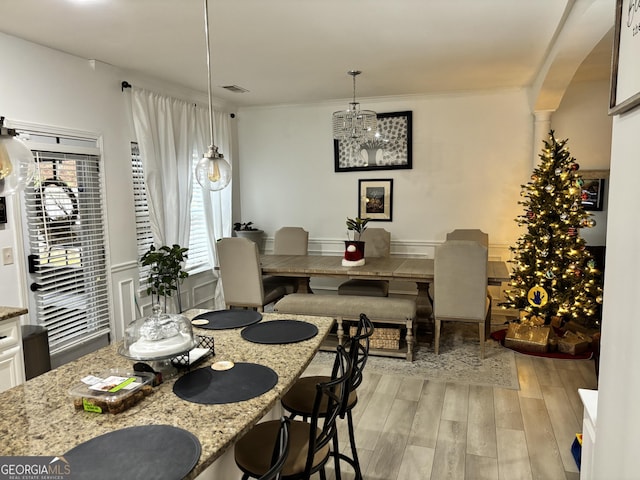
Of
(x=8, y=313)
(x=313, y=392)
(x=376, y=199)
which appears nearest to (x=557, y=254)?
(x=376, y=199)

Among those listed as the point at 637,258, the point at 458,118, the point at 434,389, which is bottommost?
the point at 434,389

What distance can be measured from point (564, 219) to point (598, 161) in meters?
→ 1.45

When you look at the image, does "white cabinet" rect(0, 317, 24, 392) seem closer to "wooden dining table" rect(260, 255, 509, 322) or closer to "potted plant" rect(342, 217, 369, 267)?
"wooden dining table" rect(260, 255, 509, 322)

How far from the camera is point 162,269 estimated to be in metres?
4.36

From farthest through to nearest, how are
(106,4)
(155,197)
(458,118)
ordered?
1. (458,118)
2. (155,197)
3. (106,4)

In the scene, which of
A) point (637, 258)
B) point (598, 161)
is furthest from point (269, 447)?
point (598, 161)

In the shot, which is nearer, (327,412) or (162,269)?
(327,412)

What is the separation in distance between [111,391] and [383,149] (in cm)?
483

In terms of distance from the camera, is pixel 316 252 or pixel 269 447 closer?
pixel 269 447

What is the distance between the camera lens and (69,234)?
3.63m

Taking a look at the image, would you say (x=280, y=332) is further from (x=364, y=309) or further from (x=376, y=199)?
(x=376, y=199)

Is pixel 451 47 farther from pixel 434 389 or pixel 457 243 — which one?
pixel 434 389

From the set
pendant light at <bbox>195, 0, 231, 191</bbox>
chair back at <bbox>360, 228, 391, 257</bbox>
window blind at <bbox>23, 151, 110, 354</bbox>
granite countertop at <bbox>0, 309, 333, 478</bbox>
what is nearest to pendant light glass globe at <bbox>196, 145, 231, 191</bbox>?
pendant light at <bbox>195, 0, 231, 191</bbox>

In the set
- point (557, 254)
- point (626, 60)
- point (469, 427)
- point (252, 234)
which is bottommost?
point (469, 427)
